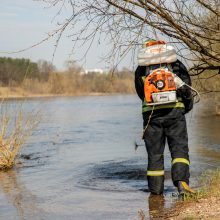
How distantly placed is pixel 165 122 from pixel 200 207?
1.58 m

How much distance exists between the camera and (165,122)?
22.5 feet

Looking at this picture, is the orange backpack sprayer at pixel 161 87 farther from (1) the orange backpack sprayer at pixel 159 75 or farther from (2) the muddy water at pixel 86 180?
(2) the muddy water at pixel 86 180

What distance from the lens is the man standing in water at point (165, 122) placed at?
6.70m

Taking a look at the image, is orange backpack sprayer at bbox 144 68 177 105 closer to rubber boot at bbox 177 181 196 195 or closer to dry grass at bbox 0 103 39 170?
rubber boot at bbox 177 181 196 195

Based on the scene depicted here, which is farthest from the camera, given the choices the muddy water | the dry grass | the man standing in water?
the dry grass

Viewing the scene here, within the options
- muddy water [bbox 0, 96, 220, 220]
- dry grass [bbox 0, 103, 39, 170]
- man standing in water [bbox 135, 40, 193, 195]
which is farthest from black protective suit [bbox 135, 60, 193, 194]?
dry grass [bbox 0, 103, 39, 170]

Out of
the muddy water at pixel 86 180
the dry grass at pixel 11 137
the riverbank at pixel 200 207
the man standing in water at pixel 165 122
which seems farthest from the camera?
the dry grass at pixel 11 137

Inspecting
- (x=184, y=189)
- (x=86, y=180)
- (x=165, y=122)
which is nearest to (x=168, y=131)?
(x=165, y=122)

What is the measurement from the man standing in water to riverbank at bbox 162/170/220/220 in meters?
0.41

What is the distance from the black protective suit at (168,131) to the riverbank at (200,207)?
1.72 ft

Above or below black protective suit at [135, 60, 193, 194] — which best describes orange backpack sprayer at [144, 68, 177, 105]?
above

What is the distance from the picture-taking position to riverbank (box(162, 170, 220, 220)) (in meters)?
5.21

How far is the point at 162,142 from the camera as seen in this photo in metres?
6.99

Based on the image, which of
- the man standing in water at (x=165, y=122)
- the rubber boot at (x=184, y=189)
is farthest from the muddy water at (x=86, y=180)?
the man standing in water at (x=165, y=122)
